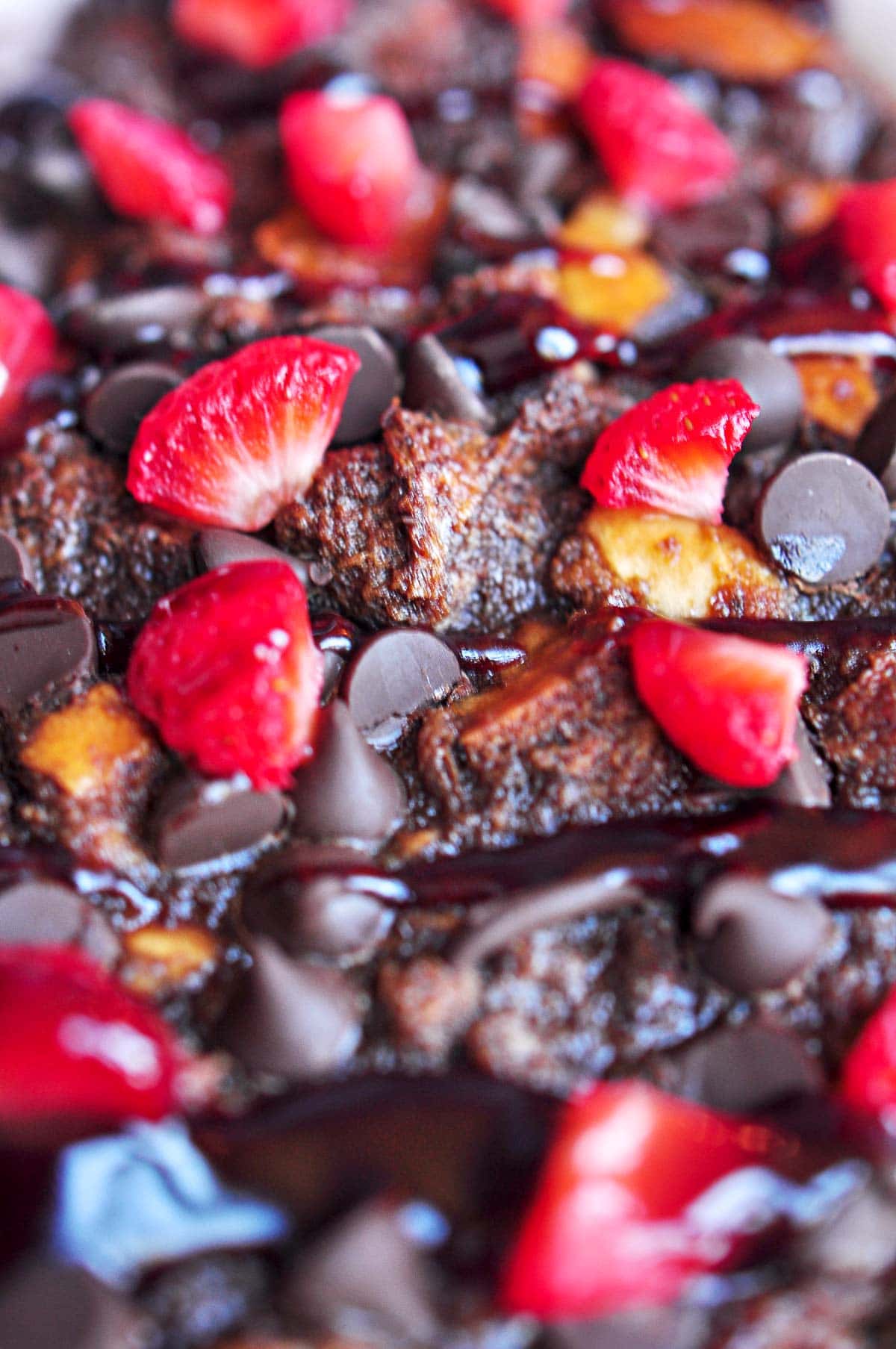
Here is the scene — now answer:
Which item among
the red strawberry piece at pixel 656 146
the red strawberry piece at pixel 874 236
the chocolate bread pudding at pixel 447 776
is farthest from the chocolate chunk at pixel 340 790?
the red strawberry piece at pixel 656 146

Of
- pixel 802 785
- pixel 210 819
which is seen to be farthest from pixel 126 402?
pixel 802 785

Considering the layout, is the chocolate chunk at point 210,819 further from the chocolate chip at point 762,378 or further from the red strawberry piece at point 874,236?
the red strawberry piece at point 874,236

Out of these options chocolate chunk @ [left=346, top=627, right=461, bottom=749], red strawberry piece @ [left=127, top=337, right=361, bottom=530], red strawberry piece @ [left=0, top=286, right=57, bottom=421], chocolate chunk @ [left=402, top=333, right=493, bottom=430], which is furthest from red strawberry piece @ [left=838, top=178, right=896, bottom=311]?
red strawberry piece @ [left=0, top=286, right=57, bottom=421]

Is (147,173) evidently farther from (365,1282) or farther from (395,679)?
(365,1282)

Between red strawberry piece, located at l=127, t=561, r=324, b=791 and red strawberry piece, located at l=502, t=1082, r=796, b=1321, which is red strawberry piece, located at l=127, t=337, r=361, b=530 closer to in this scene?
red strawberry piece, located at l=127, t=561, r=324, b=791

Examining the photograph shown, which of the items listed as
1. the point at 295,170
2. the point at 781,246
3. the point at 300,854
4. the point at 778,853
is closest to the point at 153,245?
the point at 295,170

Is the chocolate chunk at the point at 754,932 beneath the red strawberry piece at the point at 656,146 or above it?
beneath
